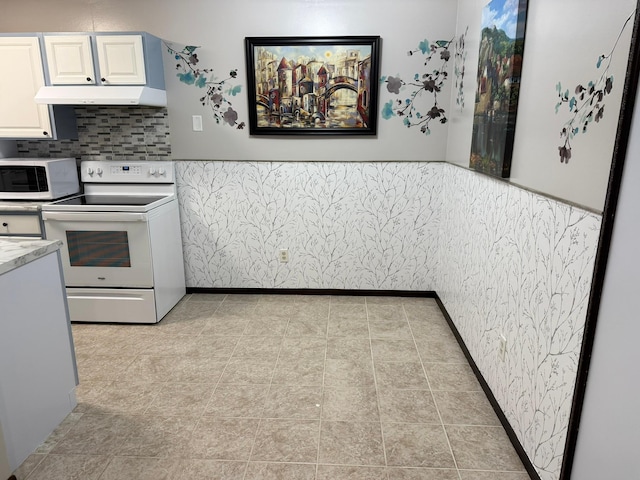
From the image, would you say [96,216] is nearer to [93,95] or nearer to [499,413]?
[93,95]

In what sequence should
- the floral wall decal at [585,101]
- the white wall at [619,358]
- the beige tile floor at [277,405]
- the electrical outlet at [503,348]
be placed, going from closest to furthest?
Answer: the white wall at [619,358] < the floral wall decal at [585,101] < the beige tile floor at [277,405] < the electrical outlet at [503,348]

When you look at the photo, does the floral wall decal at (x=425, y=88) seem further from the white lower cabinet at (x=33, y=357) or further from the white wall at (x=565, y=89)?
the white lower cabinet at (x=33, y=357)

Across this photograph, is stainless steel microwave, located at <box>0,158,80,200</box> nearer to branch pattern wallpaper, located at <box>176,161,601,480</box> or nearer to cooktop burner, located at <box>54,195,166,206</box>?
cooktop burner, located at <box>54,195,166,206</box>

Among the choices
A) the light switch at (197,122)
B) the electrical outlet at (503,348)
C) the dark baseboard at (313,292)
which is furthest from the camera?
the dark baseboard at (313,292)

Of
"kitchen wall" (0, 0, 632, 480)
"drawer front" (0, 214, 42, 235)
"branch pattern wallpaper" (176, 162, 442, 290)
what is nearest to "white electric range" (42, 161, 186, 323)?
"drawer front" (0, 214, 42, 235)

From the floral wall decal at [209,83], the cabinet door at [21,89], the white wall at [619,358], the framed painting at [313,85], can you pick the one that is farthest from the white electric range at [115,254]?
the white wall at [619,358]

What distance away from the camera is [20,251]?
71.3 inches

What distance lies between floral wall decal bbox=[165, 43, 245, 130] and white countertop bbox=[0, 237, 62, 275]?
1.75 m

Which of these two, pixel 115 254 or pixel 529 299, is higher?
pixel 529 299

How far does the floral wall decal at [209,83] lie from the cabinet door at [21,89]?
3.01 feet

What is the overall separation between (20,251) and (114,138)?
6.16 feet

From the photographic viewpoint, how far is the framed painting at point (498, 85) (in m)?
1.91

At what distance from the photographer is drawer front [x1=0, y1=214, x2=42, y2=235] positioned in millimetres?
3064

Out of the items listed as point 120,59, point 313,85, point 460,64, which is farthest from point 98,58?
point 460,64
